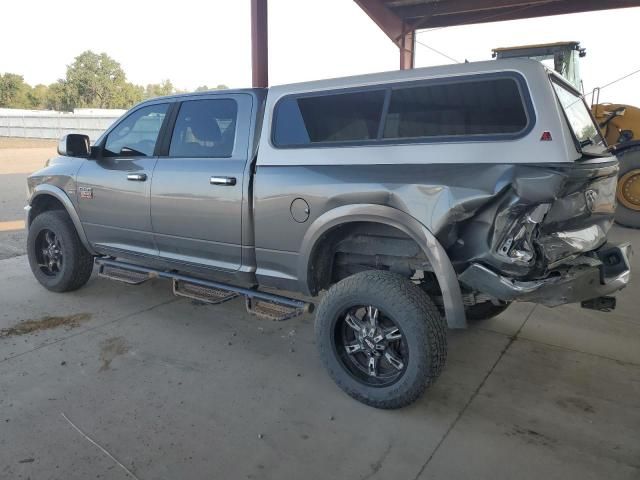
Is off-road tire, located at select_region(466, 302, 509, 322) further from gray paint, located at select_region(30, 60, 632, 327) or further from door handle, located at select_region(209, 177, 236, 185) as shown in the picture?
door handle, located at select_region(209, 177, 236, 185)

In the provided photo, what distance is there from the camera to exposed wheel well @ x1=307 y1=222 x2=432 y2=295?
3182 mm

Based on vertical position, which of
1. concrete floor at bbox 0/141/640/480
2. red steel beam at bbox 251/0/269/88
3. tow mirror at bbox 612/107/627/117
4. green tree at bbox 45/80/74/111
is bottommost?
concrete floor at bbox 0/141/640/480

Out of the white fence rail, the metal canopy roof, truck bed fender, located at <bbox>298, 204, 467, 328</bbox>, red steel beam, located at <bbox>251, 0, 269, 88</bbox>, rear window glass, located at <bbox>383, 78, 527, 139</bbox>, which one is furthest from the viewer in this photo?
the white fence rail

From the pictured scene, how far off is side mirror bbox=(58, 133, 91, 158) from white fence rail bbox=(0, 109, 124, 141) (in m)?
26.5

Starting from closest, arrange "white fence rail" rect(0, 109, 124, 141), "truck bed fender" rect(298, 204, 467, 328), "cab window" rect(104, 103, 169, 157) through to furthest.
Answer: "truck bed fender" rect(298, 204, 467, 328) → "cab window" rect(104, 103, 169, 157) → "white fence rail" rect(0, 109, 124, 141)

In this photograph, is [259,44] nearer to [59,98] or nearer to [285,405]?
[285,405]

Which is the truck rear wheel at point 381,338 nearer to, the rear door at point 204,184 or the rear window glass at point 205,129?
the rear door at point 204,184

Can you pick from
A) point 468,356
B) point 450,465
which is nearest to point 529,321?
point 468,356

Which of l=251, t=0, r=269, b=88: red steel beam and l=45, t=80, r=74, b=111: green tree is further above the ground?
l=45, t=80, r=74, b=111: green tree

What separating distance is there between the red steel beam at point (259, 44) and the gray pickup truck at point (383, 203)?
19.3 feet

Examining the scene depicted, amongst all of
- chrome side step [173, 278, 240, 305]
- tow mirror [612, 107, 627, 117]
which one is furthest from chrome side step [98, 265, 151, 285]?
tow mirror [612, 107, 627, 117]

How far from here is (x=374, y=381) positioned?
126 inches

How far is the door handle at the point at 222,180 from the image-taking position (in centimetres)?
365

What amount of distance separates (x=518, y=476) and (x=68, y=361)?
10.1ft
